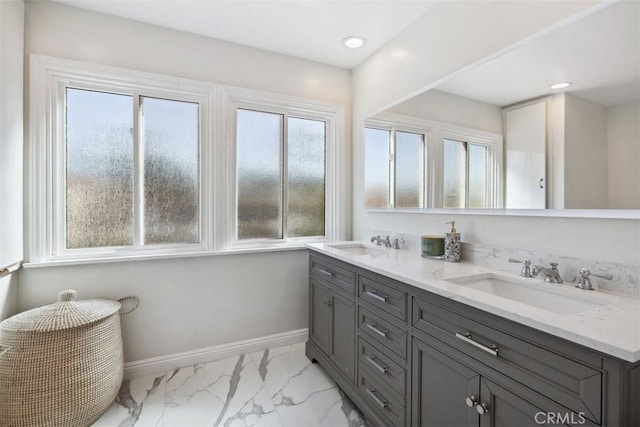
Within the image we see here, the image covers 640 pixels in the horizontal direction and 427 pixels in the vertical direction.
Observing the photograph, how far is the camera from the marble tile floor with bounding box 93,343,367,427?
169cm

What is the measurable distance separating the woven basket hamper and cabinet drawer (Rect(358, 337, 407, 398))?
4.98ft

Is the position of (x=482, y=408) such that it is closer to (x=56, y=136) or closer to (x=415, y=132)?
(x=415, y=132)

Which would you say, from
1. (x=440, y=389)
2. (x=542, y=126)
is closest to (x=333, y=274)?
(x=440, y=389)

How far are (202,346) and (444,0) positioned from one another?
9.70 feet

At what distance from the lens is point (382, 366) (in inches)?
60.0

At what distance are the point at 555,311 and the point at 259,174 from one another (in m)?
2.15

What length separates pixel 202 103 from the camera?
231cm

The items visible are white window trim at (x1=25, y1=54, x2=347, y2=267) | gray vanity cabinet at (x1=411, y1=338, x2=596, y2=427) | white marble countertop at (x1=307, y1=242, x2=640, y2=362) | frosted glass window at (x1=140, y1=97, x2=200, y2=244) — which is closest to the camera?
white marble countertop at (x1=307, y1=242, x2=640, y2=362)

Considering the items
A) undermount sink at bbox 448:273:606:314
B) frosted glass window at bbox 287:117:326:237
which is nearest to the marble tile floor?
undermount sink at bbox 448:273:606:314

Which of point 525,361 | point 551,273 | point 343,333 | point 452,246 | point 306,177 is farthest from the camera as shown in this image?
point 306,177

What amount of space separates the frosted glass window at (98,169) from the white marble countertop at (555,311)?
1.74 metres

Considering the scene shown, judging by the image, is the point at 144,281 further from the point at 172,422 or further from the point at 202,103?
the point at 202,103

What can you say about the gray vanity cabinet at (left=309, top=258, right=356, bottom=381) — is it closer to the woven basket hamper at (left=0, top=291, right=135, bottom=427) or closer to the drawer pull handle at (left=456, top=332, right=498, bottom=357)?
the drawer pull handle at (left=456, top=332, right=498, bottom=357)

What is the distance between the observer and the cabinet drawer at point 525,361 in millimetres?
765
